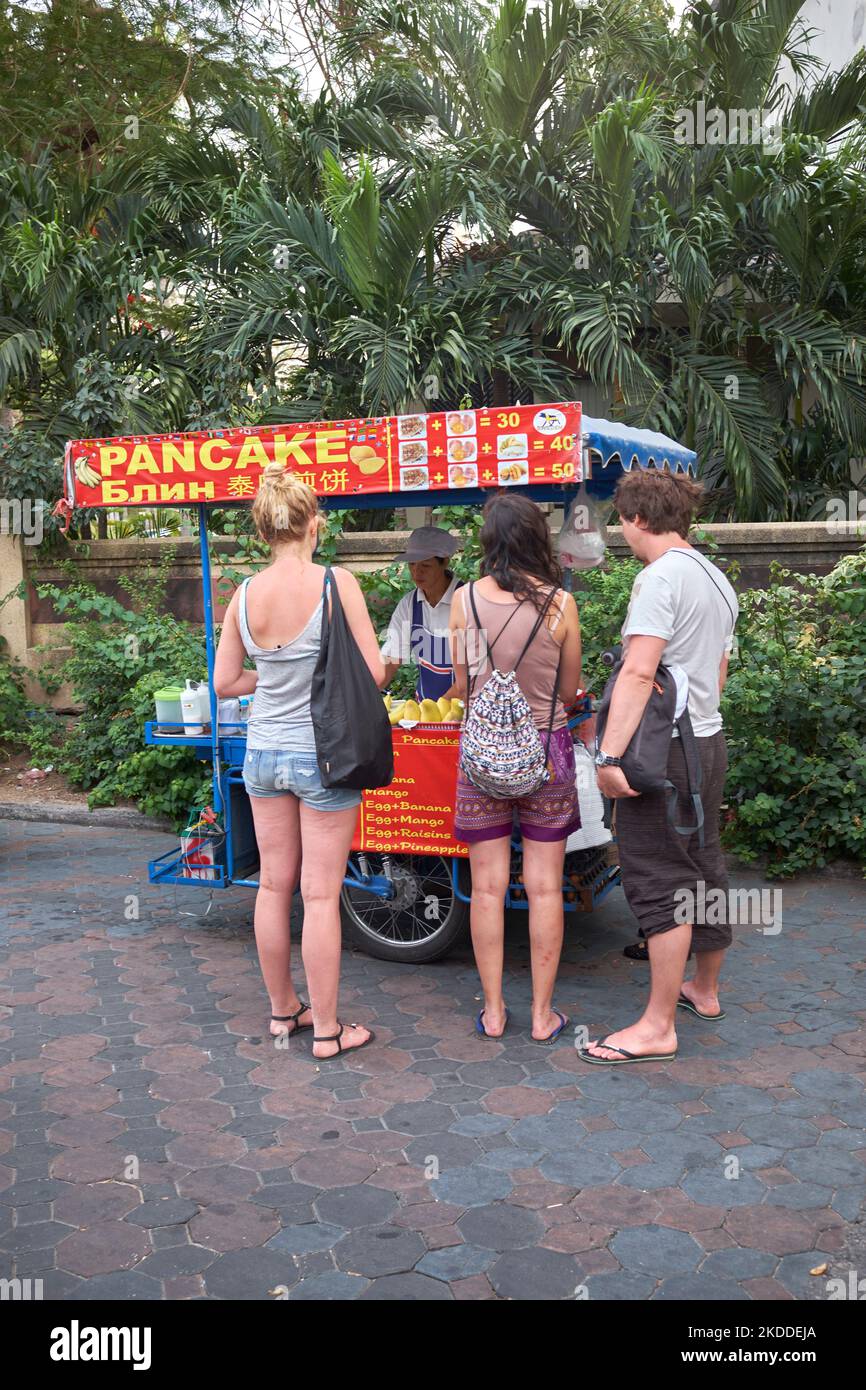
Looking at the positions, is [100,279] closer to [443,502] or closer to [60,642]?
[60,642]

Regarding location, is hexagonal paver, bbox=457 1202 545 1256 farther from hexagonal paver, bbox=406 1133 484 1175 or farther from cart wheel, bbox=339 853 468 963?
cart wheel, bbox=339 853 468 963

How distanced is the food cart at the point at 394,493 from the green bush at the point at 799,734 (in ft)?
4.32

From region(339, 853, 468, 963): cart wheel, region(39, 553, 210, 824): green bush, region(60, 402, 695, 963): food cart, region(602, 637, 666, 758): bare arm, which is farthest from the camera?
region(39, 553, 210, 824): green bush

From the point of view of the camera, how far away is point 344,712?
13.1 ft

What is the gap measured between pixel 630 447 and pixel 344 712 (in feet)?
5.79

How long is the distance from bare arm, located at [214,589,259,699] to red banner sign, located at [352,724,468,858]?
0.78 metres

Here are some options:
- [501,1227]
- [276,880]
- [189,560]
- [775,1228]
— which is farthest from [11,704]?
[775,1228]

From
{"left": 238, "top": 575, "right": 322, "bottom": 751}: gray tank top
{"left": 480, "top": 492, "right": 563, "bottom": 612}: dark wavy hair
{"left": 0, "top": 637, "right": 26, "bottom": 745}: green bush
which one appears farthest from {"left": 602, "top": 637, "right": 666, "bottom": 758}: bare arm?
{"left": 0, "top": 637, "right": 26, "bottom": 745}: green bush

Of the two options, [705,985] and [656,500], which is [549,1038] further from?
[656,500]

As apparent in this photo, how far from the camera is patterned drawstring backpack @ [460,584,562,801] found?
406 cm

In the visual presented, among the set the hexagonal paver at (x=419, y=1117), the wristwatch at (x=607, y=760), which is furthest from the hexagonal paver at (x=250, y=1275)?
the wristwatch at (x=607, y=760)

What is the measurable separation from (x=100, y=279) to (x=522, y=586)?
710 centimetres
